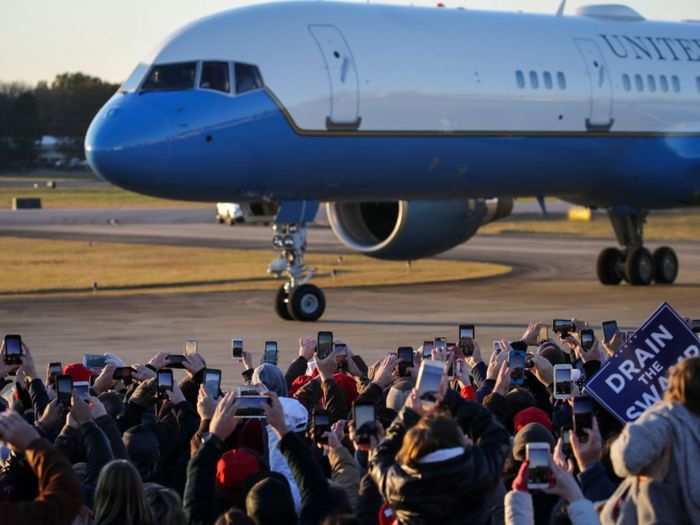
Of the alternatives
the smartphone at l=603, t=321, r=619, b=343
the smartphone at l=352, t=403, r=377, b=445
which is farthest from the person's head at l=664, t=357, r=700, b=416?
the smartphone at l=603, t=321, r=619, b=343

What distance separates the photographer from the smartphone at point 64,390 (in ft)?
31.1

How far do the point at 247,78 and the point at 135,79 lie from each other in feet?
4.94

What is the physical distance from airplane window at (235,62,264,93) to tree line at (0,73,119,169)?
105m

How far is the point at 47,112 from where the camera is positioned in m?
138

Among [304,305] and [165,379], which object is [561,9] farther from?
[165,379]

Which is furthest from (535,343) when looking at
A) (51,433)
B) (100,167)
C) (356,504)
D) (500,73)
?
(500,73)

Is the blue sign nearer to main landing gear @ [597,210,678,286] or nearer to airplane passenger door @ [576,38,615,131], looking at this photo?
airplane passenger door @ [576,38,615,131]

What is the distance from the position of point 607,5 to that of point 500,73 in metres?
4.71

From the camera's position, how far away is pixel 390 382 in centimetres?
1080

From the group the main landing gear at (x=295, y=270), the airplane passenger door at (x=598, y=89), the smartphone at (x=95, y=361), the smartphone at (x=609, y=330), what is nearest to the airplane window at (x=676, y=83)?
the airplane passenger door at (x=598, y=89)

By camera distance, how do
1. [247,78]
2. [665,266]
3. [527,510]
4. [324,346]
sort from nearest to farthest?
1. [527,510]
2. [324,346]
3. [247,78]
4. [665,266]

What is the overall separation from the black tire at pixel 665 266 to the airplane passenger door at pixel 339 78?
8.07 meters

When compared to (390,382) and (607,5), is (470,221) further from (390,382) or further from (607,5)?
(390,382)

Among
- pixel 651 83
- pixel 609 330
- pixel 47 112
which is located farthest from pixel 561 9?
pixel 47 112
